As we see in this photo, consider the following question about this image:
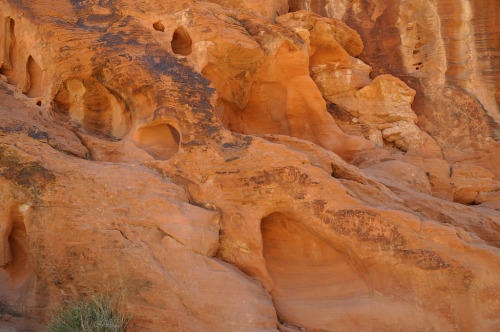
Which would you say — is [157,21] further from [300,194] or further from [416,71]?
[416,71]

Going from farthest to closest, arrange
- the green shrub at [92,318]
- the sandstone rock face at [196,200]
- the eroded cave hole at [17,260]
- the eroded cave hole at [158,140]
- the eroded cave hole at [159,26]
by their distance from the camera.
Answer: the eroded cave hole at [159,26] < the eroded cave hole at [158,140] < the eroded cave hole at [17,260] < the sandstone rock face at [196,200] < the green shrub at [92,318]

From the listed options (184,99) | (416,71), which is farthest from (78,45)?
(416,71)

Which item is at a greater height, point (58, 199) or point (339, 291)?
point (58, 199)

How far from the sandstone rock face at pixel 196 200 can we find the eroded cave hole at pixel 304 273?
2cm

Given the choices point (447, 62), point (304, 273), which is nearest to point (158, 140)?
point (304, 273)

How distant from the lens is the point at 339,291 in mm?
5441

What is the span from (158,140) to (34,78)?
281cm

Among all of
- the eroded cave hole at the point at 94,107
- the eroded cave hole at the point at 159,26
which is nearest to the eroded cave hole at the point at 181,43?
the eroded cave hole at the point at 159,26

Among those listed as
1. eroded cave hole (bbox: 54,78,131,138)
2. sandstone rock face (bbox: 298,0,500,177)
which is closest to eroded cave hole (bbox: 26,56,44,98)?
eroded cave hole (bbox: 54,78,131,138)

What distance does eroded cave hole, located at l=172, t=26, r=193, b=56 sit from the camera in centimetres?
745

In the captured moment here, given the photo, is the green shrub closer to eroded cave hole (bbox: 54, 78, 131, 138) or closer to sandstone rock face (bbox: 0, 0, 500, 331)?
sandstone rock face (bbox: 0, 0, 500, 331)

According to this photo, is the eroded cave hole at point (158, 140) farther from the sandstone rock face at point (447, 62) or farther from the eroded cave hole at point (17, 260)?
the sandstone rock face at point (447, 62)

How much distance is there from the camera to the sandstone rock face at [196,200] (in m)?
4.77

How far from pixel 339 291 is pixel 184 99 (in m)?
4.02
